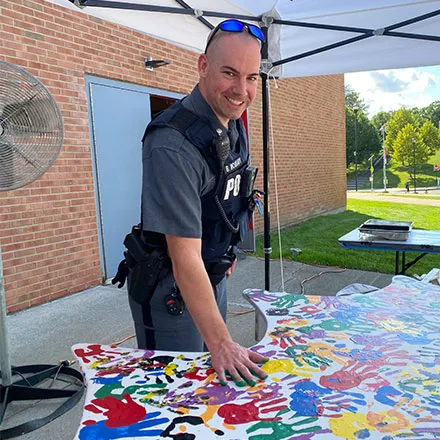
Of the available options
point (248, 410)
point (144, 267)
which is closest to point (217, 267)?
point (144, 267)

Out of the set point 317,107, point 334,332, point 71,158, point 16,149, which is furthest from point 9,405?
point 317,107

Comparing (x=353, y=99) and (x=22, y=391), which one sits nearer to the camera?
(x=22, y=391)

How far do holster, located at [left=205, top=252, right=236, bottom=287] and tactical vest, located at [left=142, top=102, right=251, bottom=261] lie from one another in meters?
0.02

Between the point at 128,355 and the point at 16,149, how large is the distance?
4.90ft

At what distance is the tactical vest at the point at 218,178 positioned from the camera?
4.82 feet

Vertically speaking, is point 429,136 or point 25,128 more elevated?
point 429,136

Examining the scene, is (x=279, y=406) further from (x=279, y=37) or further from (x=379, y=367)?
(x=279, y=37)

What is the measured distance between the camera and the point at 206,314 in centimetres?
135

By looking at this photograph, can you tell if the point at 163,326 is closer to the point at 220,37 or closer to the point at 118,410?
the point at 118,410

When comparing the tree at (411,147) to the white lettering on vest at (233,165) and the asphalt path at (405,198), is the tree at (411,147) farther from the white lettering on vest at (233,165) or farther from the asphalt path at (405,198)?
the white lettering on vest at (233,165)

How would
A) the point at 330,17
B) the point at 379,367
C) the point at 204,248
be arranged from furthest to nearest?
the point at 330,17, the point at 204,248, the point at 379,367

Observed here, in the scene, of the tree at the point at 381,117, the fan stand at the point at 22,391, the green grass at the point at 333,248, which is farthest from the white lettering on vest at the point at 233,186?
the tree at the point at 381,117

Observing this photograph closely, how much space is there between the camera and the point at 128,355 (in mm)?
1576

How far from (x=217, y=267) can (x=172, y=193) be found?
1.68 ft
